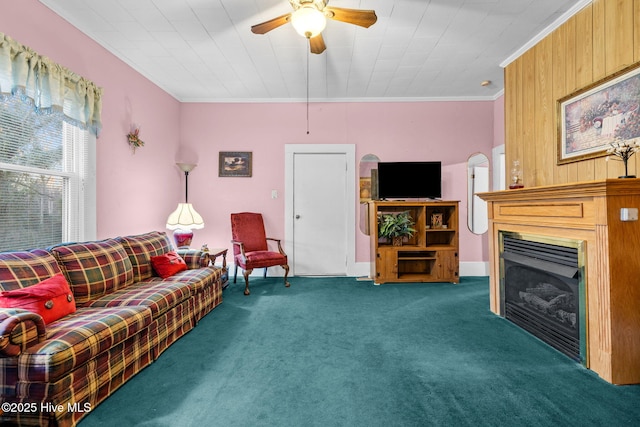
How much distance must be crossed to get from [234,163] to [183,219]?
122cm

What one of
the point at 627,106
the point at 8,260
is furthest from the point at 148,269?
the point at 627,106

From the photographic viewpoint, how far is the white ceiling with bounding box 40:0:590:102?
252cm

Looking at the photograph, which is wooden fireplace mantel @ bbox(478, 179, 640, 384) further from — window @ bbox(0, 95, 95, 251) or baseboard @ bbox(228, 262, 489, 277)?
window @ bbox(0, 95, 95, 251)

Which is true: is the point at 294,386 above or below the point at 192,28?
below

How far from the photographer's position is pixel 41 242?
2482mm

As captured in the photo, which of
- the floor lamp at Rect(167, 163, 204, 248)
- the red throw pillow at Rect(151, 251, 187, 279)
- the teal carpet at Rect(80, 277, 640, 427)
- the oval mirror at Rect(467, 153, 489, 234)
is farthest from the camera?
the oval mirror at Rect(467, 153, 489, 234)

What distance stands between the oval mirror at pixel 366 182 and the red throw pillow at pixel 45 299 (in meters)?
3.55

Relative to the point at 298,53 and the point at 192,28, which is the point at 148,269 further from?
the point at 298,53

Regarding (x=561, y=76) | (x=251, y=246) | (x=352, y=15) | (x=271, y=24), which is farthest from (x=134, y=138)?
(x=561, y=76)

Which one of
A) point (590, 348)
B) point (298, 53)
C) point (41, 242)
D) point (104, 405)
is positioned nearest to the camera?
point (104, 405)

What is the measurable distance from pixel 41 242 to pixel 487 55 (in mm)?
4614

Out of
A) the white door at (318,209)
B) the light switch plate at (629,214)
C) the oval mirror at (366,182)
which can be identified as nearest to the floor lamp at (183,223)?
the white door at (318,209)

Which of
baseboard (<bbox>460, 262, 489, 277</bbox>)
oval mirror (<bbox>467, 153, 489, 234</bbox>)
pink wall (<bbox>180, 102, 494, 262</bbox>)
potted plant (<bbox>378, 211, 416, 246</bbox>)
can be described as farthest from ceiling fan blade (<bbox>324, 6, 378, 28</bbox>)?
baseboard (<bbox>460, 262, 489, 277</bbox>)

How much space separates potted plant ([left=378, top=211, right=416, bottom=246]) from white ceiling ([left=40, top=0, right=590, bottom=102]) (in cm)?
179
